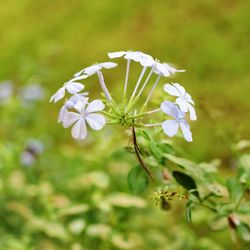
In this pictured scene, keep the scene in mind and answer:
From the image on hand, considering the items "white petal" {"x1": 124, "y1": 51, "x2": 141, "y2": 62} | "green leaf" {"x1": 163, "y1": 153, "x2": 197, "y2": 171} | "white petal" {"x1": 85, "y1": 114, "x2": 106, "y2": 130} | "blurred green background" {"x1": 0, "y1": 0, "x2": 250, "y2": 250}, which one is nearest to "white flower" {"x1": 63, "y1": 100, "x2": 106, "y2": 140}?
"white petal" {"x1": 85, "y1": 114, "x2": 106, "y2": 130}

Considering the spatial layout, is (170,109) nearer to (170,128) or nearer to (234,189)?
(170,128)

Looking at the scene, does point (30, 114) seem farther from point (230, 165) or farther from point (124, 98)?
point (124, 98)

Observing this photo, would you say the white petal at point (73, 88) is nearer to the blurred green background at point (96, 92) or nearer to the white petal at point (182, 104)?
the white petal at point (182, 104)

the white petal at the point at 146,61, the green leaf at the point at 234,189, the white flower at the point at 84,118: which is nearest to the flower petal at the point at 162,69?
the white petal at the point at 146,61

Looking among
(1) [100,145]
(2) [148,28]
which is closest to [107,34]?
(2) [148,28]

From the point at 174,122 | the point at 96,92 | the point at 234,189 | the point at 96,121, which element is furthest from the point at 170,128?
the point at 96,92
